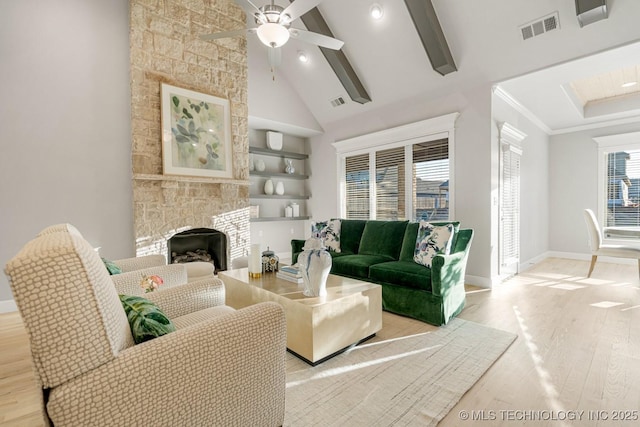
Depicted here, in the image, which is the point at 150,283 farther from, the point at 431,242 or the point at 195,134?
the point at 195,134

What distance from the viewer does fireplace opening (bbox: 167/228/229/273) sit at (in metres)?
4.50

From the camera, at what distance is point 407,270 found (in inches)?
118

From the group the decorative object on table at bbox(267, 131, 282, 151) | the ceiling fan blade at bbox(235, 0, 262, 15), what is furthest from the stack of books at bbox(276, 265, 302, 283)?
the decorative object on table at bbox(267, 131, 282, 151)

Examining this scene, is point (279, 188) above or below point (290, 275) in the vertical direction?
above

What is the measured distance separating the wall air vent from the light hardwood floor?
12.3 ft

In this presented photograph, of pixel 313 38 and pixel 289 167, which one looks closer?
pixel 313 38

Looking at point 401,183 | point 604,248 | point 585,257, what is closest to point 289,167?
point 401,183

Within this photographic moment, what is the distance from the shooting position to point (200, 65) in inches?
172

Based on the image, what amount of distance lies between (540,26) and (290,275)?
368 cm

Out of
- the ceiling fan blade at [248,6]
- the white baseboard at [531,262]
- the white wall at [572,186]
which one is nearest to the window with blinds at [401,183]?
the white baseboard at [531,262]

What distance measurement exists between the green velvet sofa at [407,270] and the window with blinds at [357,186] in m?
1.48

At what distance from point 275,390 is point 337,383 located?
735 millimetres

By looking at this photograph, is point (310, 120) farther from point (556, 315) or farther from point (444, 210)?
point (556, 315)

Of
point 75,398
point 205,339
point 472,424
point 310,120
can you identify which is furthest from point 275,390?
point 310,120
